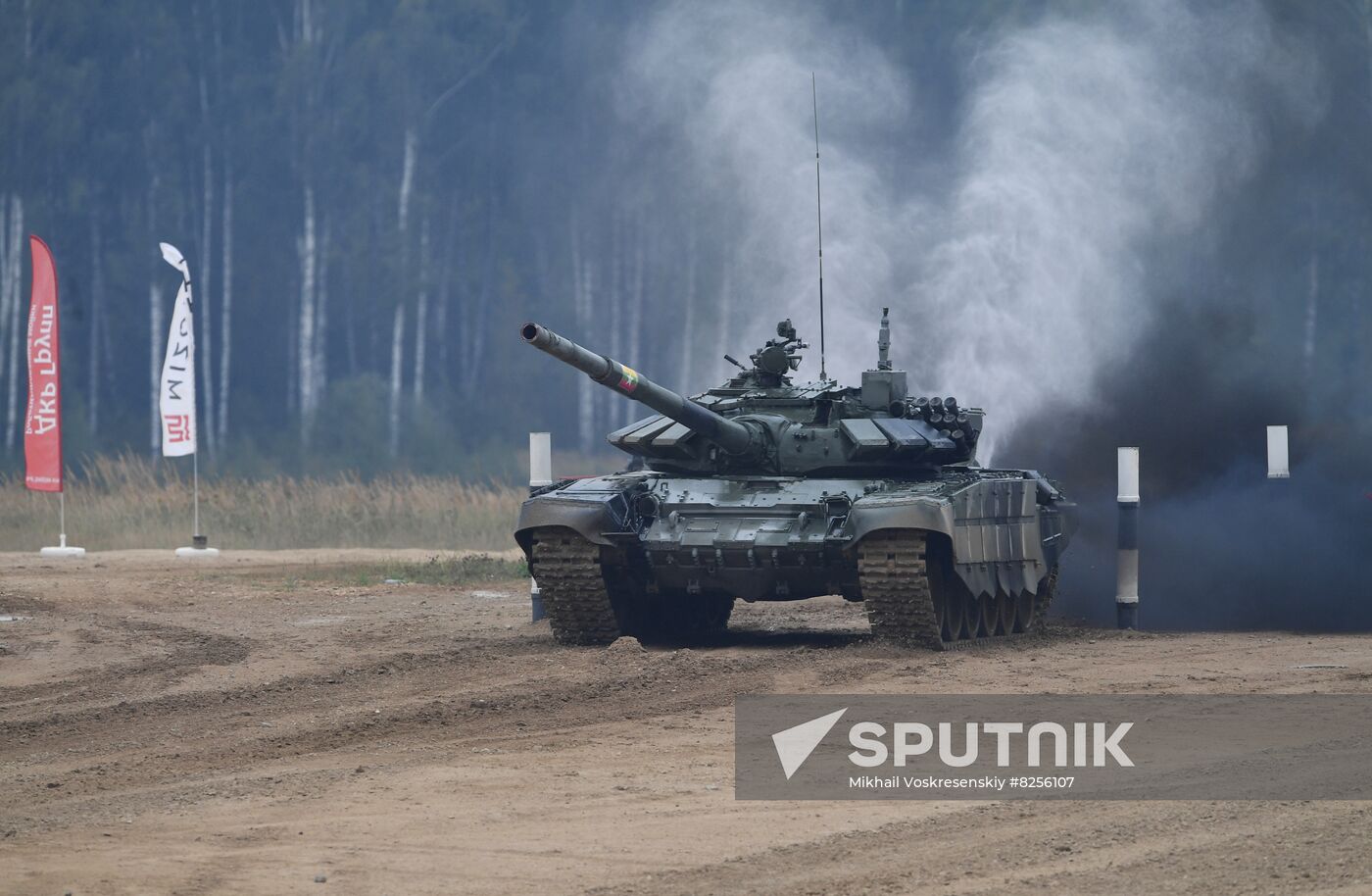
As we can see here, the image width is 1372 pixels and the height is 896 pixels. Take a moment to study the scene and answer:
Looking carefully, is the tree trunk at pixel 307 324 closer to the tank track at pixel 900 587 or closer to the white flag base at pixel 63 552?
the white flag base at pixel 63 552

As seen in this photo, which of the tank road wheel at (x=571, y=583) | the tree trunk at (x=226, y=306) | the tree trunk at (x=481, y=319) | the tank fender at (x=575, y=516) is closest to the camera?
the tank fender at (x=575, y=516)

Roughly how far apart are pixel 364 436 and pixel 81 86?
33.0ft

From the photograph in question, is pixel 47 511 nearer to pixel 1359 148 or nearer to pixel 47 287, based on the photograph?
pixel 47 287

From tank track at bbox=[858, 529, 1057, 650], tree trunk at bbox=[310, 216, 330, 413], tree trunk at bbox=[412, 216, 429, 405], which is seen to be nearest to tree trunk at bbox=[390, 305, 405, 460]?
tree trunk at bbox=[412, 216, 429, 405]

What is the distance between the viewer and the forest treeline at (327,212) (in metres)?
44.0

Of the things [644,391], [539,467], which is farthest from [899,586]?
[539,467]

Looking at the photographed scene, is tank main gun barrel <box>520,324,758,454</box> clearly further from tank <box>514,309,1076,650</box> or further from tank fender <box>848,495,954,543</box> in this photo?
tank fender <box>848,495,954,543</box>

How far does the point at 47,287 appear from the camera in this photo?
24.8 m

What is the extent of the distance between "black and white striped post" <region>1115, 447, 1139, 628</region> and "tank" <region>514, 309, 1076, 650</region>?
83 centimetres

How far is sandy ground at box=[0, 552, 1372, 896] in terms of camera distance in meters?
7.71

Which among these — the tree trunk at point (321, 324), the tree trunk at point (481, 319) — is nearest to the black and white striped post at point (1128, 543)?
the tree trunk at point (321, 324)

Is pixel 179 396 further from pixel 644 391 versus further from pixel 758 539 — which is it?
pixel 758 539

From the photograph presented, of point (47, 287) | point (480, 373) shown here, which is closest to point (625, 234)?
point (480, 373)

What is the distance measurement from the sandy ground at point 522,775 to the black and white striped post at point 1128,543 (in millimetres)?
513
